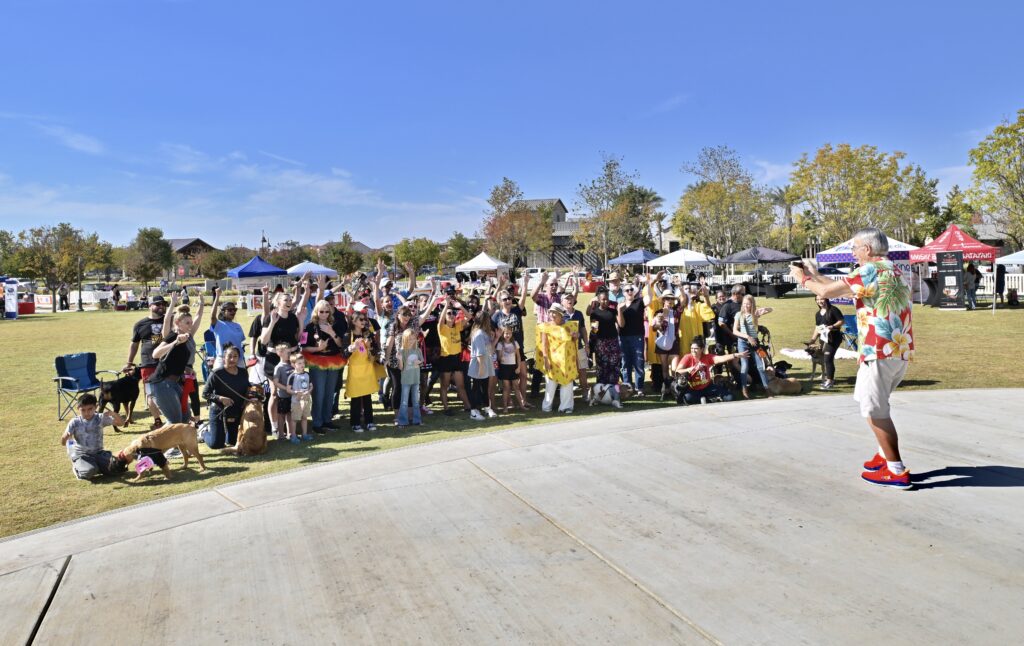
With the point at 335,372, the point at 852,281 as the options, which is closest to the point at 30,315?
the point at 335,372

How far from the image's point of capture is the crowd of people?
7473mm

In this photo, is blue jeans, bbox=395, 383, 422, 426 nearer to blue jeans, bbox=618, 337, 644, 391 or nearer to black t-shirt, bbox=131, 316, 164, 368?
blue jeans, bbox=618, 337, 644, 391

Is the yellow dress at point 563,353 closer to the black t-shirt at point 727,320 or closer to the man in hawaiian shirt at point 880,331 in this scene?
the black t-shirt at point 727,320

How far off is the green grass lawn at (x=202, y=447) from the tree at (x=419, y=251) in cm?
5419

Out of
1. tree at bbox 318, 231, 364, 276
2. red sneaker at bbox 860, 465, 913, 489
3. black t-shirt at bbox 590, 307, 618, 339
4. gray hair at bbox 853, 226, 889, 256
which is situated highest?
tree at bbox 318, 231, 364, 276

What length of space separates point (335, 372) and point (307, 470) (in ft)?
7.14

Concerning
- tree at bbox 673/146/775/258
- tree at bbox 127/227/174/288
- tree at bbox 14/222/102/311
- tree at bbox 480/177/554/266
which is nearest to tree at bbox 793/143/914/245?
tree at bbox 673/146/775/258

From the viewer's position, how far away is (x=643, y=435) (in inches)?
266

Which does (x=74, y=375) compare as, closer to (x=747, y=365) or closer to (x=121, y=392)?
(x=121, y=392)

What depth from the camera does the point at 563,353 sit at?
8.86 metres

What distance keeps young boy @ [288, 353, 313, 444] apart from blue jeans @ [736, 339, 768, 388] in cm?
584

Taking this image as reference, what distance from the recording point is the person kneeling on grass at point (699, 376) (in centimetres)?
901

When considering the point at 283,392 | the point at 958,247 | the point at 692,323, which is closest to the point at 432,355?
the point at 283,392

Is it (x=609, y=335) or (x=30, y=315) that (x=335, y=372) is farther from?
(x=30, y=315)
